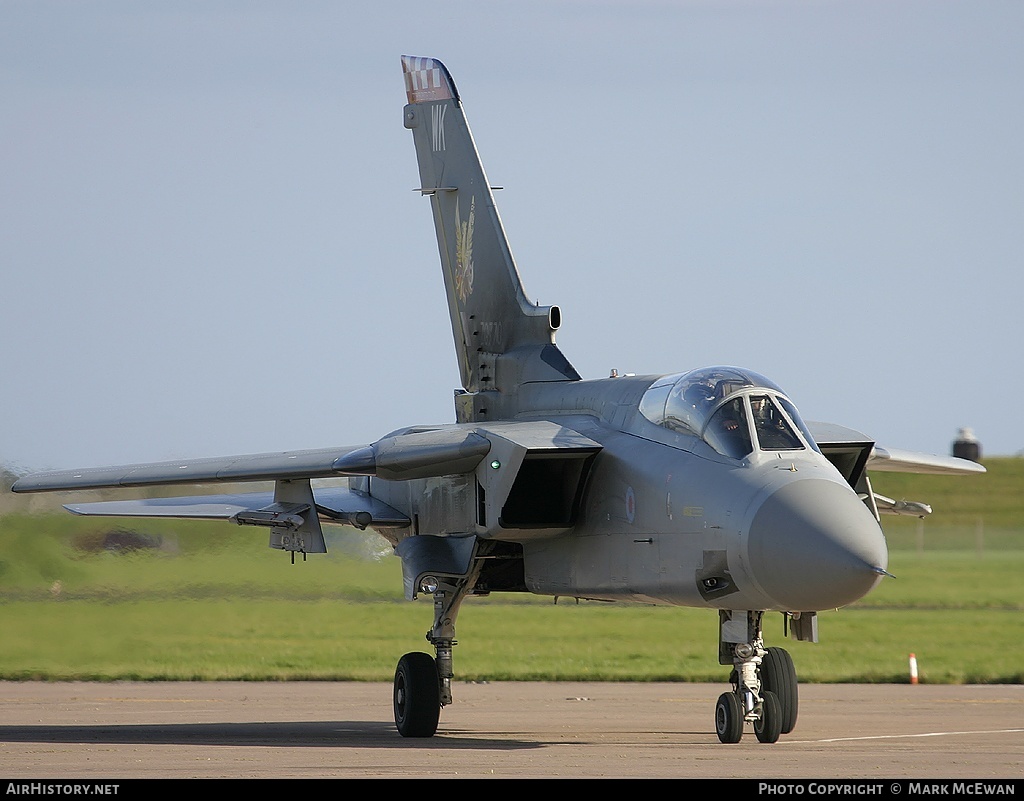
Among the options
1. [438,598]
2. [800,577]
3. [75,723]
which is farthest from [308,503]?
[800,577]

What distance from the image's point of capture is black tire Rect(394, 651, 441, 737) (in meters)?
12.4

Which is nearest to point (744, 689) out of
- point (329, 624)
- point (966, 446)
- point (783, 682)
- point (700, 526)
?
point (700, 526)

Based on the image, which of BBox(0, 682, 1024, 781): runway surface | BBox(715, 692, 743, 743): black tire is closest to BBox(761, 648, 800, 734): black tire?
BBox(0, 682, 1024, 781): runway surface

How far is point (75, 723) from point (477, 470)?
4.56 m

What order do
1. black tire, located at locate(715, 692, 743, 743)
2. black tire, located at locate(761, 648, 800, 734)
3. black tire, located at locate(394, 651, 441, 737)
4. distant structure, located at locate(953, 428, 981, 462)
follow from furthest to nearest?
distant structure, located at locate(953, 428, 981, 462), black tire, located at locate(394, 651, 441, 737), black tire, located at locate(761, 648, 800, 734), black tire, located at locate(715, 692, 743, 743)

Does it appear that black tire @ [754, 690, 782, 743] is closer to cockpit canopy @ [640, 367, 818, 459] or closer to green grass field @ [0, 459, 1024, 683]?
cockpit canopy @ [640, 367, 818, 459]

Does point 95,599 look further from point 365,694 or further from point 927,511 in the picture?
point 927,511

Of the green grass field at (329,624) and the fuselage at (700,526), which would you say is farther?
the green grass field at (329,624)

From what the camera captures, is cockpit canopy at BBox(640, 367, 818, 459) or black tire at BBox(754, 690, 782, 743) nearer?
cockpit canopy at BBox(640, 367, 818, 459)

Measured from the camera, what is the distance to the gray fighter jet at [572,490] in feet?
31.8

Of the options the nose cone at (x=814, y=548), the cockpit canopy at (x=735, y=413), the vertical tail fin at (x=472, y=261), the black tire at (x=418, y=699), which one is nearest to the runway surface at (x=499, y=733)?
the black tire at (x=418, y=699)

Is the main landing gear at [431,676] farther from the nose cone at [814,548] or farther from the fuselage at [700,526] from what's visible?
the nose cone at [814,548]

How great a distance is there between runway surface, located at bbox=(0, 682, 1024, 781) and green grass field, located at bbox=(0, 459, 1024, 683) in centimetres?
75

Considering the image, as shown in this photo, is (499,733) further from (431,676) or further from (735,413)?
(735,413)
